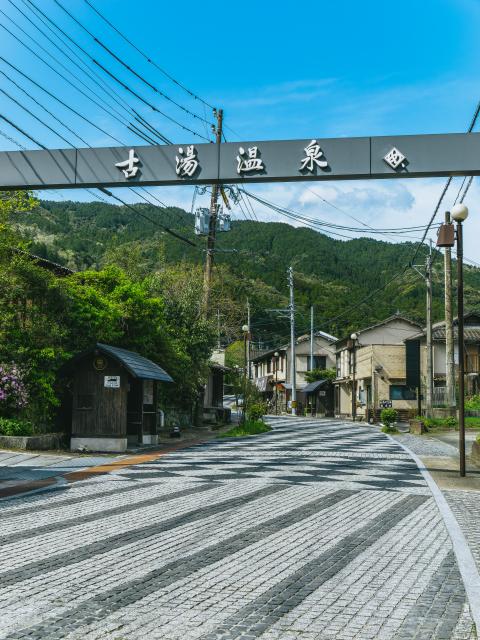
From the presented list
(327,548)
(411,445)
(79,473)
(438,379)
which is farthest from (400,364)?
(327,548)

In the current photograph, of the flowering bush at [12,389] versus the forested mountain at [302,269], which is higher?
Answer: the forested mountain at [302,269]

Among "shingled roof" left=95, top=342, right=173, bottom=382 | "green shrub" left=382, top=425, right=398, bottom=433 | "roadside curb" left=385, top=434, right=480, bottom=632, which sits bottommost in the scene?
"roadside curb" left=385, top=434, right=480, bottom=632

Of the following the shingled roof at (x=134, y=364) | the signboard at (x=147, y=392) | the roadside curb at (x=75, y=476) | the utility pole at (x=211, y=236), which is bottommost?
the roadside curb at (x=75, y=476)

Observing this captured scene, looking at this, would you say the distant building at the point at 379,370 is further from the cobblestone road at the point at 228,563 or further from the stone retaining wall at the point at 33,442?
the cobblestone road at the point at 228,563

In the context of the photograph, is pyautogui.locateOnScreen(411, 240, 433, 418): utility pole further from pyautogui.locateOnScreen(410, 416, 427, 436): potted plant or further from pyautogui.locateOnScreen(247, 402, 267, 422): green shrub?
pyautogui.locateOnScreen(247, 402, 267, 422): green shrub

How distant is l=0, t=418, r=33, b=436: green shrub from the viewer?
1773 cm

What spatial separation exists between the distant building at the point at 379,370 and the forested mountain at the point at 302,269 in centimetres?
748

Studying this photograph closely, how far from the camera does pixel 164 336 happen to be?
26.7 metres

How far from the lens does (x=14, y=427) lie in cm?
1780

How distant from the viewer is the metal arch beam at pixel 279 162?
12.9m

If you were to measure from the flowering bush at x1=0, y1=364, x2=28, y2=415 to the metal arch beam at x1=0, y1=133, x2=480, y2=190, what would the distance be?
6.09m

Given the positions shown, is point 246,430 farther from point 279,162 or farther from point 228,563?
point 228,563

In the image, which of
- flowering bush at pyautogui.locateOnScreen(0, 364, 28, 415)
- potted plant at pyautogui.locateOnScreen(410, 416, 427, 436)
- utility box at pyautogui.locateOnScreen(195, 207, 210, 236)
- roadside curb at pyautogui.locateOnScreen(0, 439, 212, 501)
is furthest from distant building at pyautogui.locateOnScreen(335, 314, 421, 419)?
flowering bush at pyautogui.locateOnScreen(0, 364, 28, 415)

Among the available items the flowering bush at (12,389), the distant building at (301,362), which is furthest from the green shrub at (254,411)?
the distant building at (301,362)
